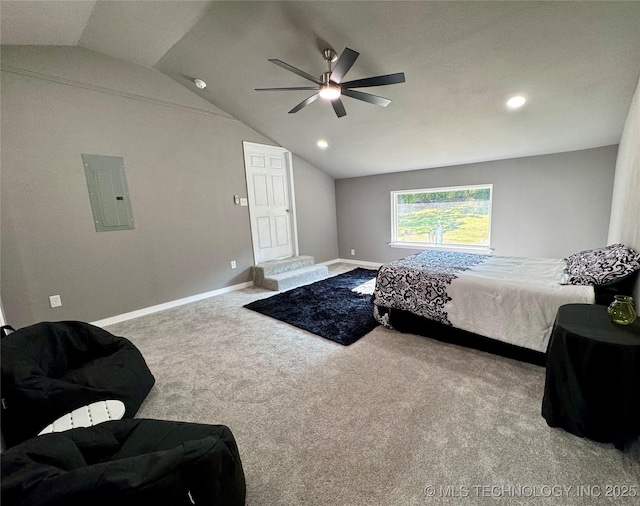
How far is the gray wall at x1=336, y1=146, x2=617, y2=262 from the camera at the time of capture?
3.42 meters

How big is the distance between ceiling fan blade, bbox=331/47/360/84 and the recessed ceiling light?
179 centimetres

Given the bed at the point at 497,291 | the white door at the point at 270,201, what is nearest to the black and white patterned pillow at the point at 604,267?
the bed at the point at 497,291

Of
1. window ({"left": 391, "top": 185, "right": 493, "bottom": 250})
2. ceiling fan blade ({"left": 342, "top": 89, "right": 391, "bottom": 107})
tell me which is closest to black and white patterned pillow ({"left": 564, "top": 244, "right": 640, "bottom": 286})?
ceiling fan blade ({"left": 342, "top": 89, "right": 391, "bottom": 107})

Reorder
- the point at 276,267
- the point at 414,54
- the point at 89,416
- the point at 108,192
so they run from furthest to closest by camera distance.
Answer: the point at 276,267 → the point at 108,192 → the point at 414,54 → the point at 89,416

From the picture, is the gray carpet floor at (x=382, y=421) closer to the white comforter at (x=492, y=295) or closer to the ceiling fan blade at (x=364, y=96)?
the white comforter at (x=492, y=295)

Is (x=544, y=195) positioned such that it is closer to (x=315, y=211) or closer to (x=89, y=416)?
(x=315, y=211)

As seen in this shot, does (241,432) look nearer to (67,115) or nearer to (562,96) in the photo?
(67,115)

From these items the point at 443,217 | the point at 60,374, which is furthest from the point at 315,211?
the point at 60,374

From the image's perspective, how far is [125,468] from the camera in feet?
2.79

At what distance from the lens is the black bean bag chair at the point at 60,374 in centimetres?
140

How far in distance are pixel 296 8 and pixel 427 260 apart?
2635mm

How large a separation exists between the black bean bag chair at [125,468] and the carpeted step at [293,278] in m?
3.07

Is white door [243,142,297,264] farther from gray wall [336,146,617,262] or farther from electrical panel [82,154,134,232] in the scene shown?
gray wall [336,146,617,262]

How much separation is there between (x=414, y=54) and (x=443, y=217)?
2.99 metres
